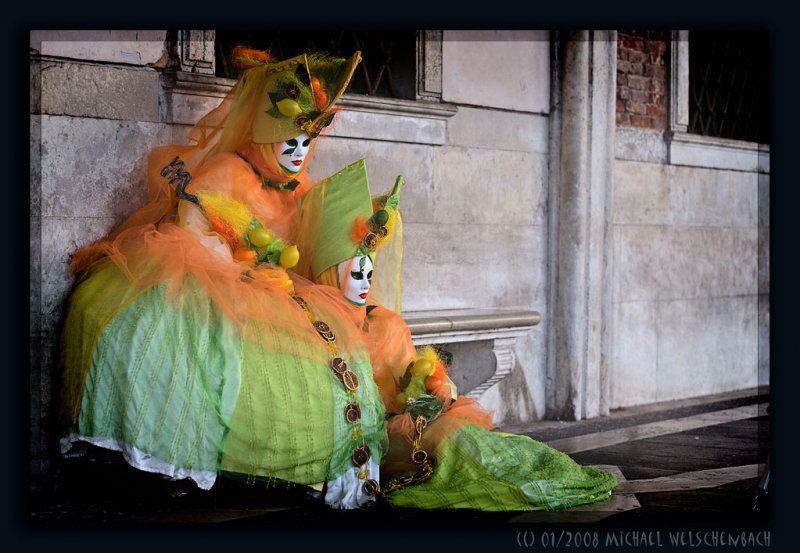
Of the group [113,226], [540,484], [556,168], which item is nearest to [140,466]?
[113,226]

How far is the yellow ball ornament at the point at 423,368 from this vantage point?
13.1ft

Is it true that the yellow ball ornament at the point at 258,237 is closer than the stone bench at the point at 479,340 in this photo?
Yes

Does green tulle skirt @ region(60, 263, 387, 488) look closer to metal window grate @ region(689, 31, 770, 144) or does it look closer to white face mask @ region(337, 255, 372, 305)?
white face mask @ region(337, 255, 372, 305)

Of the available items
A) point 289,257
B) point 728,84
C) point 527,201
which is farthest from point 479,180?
point 728,84

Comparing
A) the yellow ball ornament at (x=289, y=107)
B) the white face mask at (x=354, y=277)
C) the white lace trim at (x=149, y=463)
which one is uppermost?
the yellow ball ornament at (x=289, y=107)

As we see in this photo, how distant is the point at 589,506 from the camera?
152 inches

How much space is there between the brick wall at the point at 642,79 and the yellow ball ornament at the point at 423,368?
306 centimetres

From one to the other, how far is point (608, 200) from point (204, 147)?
2915mm

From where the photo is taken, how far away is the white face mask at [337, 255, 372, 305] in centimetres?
395

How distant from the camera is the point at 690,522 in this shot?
3627 mm

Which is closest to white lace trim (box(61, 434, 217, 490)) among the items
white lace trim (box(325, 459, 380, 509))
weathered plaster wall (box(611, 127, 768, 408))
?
white lace trim (box(325, 459, 380, 509))

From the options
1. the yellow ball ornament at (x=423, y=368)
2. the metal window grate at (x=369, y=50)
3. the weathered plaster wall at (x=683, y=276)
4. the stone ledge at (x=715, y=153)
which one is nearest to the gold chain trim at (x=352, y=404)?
the yellow ball ornament at (x=423, y=368)

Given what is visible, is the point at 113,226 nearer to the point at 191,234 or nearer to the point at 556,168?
the point at 191,234

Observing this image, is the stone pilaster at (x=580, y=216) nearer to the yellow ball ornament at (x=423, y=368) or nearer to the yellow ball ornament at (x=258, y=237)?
the yellow ball ornament at (x=423, y=368)
